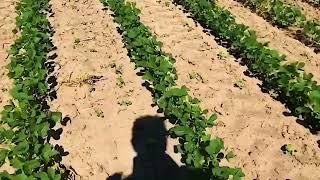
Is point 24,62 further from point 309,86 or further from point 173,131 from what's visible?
point 309,86

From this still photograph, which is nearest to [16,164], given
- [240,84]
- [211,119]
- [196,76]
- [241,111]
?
[211,119]

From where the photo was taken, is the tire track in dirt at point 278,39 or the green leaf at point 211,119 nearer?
the green leaf at point 211,119

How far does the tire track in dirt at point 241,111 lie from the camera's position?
17.7 ft

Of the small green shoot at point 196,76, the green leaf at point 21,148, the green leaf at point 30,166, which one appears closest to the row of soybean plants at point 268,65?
the small green shoot at point 196,76

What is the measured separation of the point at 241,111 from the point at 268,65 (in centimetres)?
107

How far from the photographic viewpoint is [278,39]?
8727 millimetres

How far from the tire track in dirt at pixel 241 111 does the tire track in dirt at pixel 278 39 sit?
3.48 feet

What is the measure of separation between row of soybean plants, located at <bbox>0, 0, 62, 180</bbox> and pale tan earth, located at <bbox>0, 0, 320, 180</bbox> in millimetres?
338

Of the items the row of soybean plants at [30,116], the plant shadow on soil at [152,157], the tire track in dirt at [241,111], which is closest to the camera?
the row of soybean plants at [30,116]

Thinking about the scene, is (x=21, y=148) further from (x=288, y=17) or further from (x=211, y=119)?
(x=288, y=17)

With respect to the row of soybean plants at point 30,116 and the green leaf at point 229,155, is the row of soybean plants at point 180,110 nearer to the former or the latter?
the green leaf at point 229,155

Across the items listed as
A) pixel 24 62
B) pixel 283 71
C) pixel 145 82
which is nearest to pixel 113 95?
pixel 145 82

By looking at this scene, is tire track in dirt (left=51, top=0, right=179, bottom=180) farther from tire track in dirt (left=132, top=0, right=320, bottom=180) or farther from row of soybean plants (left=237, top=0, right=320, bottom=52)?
row of soybean plants (left=237, top=0, right=320, bottom=52)

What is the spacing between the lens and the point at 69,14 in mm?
9945
